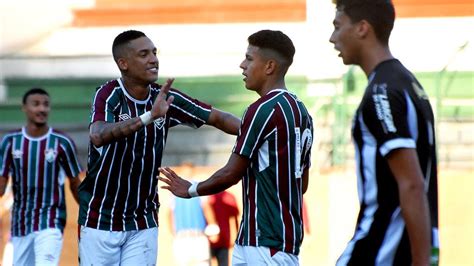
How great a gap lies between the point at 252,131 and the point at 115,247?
1557mm

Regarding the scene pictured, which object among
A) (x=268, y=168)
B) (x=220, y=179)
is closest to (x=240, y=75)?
(x=268, y=168)

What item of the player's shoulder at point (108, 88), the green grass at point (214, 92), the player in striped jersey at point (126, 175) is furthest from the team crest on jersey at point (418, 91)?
Answer: the green grass at point (214, 92)

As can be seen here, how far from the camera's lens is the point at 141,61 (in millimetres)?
7539

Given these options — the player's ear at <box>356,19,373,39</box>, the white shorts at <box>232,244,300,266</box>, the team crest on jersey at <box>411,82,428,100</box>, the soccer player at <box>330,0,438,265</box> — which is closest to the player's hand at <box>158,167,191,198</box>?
the white shorts at <box>232,244,300,266</box>

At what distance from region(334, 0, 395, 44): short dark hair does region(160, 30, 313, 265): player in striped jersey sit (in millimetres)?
1924

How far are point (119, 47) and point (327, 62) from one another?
7.91 meters

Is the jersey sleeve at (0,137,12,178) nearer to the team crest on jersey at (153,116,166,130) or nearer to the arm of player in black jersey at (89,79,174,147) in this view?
the team crest on jersey at (153,116,166,130)

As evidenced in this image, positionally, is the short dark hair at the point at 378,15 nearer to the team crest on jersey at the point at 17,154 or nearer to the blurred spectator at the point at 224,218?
the team crest on jersey at the point at 17,154

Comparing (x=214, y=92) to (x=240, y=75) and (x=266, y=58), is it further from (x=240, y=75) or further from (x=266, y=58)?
(x=266, y=58)

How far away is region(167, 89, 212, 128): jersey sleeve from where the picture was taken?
7695 mm

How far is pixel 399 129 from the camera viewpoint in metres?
4.47

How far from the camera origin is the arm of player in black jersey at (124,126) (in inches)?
272

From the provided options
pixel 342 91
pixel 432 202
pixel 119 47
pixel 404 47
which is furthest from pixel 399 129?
pixel 404 47

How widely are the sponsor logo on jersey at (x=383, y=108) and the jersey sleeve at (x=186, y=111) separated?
3.27 m
